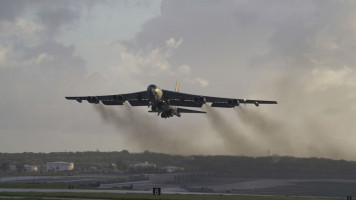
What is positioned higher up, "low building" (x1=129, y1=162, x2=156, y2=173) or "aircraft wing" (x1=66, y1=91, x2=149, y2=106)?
"aircraft wing" (x1=66, y1=91, x2=149, y2=106)

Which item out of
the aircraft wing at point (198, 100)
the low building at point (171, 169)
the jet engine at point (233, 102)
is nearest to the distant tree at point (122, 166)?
the low building at point (171, 169)

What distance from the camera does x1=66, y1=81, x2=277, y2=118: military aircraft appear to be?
61312 mm

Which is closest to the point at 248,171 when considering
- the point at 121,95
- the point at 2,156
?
the point at 121,95

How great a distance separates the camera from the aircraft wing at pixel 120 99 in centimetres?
6219

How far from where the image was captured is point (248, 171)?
83.0m

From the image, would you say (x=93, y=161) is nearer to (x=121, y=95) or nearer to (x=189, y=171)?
(x=189, y=171)

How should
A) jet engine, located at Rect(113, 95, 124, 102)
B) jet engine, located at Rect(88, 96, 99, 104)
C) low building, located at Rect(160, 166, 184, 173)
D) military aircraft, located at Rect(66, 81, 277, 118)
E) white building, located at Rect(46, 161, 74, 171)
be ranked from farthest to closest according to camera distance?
white building, located at Rect(46, 161, 74, 171) → low building, located at Rect(160, 166, 184, 173) → jet engine, located at Rect(88, 96, 99, 104) → jet engine, located at Rect(113, 95, 124, 102) → military aircraft, located at Rect(66, 81, 277, 118)

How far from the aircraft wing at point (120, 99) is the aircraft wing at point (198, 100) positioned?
3.34m

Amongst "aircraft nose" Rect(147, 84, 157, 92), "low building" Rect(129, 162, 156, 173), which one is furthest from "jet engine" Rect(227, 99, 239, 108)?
"low building" Rect(129, 162, 156, 173)

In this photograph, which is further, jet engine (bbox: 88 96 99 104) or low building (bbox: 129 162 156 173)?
low building (bbox: 129 162 156 173)

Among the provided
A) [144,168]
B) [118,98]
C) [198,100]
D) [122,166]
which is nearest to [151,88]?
[118,98]

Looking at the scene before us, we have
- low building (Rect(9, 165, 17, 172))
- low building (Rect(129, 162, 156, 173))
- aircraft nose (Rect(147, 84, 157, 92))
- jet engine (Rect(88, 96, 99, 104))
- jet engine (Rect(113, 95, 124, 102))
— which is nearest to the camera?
aircraft nose (Rect(147, 84, 157, 92))

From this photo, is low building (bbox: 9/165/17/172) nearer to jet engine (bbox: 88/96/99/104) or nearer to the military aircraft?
the military aircraft

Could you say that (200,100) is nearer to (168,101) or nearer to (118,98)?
(168,101)
